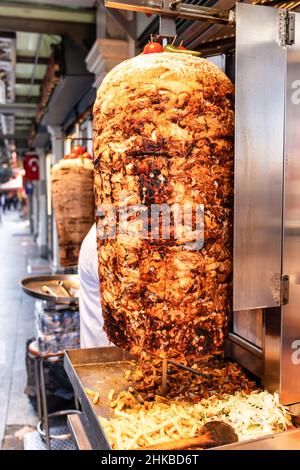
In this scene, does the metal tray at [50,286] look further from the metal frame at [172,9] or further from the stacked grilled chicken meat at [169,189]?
the metal frame at [172,9]

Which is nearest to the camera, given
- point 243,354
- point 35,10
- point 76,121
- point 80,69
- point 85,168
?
point 243,354

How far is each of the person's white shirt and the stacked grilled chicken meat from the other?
5.24 ft

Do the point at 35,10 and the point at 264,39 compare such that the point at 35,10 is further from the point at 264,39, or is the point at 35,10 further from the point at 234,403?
the point at 234,403

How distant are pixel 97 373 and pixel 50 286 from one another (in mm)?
2663

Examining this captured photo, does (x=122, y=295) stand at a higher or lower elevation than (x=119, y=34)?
lower

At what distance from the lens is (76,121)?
28.0 ft

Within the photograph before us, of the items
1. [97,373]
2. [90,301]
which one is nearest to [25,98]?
[90,301]

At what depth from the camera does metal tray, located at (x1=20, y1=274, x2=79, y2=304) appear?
4105mm

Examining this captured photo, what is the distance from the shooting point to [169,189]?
5.19 ft

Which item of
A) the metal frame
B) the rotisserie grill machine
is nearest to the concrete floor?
the rotisserie grill machine

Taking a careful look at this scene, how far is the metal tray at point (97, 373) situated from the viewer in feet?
6.20

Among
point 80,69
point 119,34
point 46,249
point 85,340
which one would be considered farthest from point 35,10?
point 46,249

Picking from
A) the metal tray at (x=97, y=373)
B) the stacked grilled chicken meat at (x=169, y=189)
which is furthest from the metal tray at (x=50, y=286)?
the stacked grilled chicken meat at (x=169, y=189)
